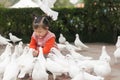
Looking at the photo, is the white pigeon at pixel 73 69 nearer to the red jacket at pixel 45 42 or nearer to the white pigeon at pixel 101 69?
the white pigeon at pixel 101 69

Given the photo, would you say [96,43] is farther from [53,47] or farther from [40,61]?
[40,61]

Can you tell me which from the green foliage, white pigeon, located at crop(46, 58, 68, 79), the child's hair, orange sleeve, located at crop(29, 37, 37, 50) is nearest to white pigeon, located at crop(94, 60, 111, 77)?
white pigeon, located at crop(46, 58, 68, 79)

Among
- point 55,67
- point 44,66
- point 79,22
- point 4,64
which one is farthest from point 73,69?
point 79,22

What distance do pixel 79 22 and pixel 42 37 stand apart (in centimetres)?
594

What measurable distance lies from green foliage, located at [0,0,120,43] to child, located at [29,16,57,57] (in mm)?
5585

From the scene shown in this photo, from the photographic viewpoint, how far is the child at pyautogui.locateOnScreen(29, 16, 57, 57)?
25.2 ft

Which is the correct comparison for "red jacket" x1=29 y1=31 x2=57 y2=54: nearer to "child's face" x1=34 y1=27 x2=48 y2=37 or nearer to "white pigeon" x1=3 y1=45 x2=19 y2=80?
"child's face" x1=34 y1=27 x2=48 y2=37

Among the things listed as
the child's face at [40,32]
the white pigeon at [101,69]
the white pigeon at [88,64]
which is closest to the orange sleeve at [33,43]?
the child's face at [40,32]

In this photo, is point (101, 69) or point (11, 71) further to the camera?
point (101, 69)

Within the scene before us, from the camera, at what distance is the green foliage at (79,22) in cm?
1336

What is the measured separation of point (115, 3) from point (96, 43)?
1.42 m

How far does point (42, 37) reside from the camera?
25.9ft

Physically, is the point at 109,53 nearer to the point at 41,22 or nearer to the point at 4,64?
the point at 41,22

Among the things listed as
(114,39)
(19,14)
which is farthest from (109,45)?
(19,14)
